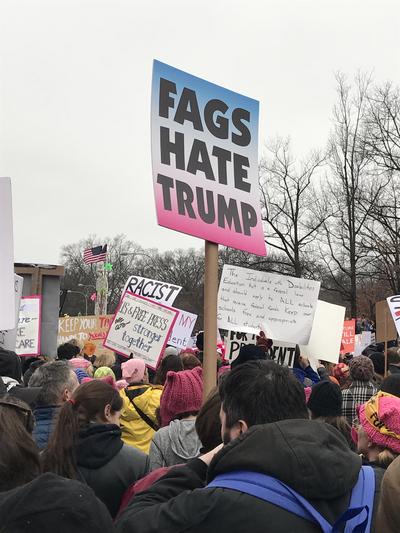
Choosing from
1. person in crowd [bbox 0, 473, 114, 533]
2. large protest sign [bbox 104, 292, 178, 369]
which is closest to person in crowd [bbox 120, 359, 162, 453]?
large protest sign [bbox 104, 292, 178, 369]

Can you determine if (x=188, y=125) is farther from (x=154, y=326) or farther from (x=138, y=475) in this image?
(x=154, y=326)

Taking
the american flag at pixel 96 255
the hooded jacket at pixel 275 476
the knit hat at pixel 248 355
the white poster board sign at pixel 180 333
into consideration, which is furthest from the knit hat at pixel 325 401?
the american flag at pixel 96 255

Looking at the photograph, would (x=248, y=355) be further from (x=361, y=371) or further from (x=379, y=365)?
(x=379, y=365)

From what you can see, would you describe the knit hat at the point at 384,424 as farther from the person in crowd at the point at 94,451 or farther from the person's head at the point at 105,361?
the person's head at the point at 105,361

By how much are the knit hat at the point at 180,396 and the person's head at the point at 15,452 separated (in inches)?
53.7

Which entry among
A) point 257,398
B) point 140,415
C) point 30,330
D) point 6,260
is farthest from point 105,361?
point 257,398

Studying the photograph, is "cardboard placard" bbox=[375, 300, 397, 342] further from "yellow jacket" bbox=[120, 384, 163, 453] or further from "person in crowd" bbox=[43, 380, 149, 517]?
"person in crowd" bbox=[43, 380, 149, 517]

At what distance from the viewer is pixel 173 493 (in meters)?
2.17

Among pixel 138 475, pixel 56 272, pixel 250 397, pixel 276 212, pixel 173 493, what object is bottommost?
pixel 138 475

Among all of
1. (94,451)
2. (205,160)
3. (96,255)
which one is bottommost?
(94,451)

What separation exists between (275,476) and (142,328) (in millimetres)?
6654

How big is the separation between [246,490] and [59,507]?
537 millimetres

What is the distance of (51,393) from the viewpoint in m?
Answer: 4.34

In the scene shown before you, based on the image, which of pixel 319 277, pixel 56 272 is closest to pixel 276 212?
pixel 319 277
